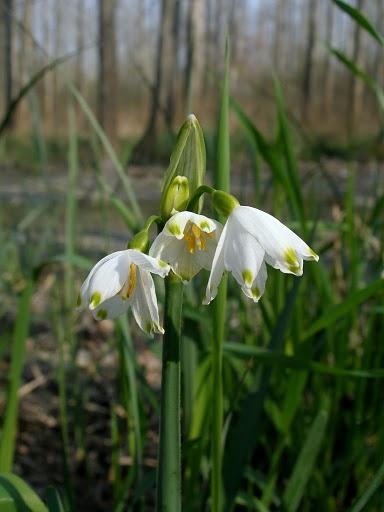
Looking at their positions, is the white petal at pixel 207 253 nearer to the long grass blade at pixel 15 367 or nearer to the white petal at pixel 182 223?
the white petal at pixel 182 223

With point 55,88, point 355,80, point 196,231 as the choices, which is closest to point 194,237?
point 196,231

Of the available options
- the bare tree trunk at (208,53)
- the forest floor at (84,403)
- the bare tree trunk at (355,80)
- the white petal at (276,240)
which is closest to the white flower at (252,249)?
the white petal at (276,240)

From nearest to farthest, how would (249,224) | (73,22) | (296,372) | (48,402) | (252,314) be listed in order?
(249,224)
(296,372)
(252,314)
(48,402)
(73,22)

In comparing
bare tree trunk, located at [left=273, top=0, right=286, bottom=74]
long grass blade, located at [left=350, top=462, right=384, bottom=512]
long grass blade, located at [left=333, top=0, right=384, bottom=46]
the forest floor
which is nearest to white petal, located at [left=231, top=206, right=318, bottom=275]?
long grass blade, located at [left=350, top=462, right=384, bottom=512]

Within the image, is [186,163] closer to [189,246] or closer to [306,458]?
[189,246]

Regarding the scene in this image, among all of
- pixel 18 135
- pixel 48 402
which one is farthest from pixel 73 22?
pixel 48 402

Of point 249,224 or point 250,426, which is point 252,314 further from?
point 249,224
